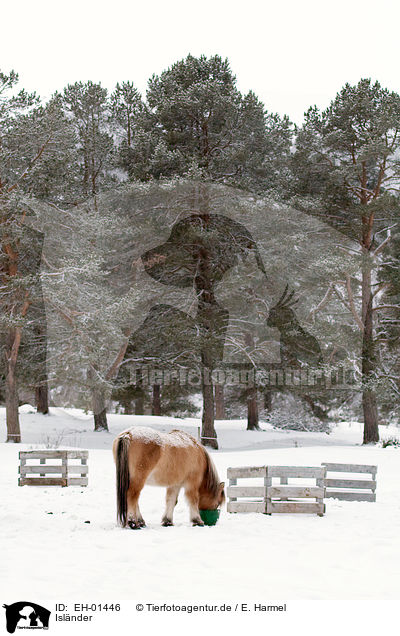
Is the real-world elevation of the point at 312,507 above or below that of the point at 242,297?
below

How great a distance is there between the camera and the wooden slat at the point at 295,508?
8.64 m

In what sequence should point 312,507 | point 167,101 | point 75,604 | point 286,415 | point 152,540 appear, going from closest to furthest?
point 75,604 → point 152,540 → point 312,507 → point 167,101 → point 286,415

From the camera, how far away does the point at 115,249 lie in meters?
22.1

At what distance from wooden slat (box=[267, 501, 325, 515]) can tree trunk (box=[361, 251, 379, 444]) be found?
12.6 m

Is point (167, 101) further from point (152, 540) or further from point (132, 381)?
point (152, 540)

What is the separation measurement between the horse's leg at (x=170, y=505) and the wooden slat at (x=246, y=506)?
1.30 metres

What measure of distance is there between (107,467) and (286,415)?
1644 cm

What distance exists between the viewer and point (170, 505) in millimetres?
7695

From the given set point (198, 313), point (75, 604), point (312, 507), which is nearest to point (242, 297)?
point (198, 313)

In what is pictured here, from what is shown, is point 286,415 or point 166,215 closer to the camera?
point 166,215

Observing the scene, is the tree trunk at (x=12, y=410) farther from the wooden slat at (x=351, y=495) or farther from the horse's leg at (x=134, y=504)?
the horse's leg at (x=134, y=504)

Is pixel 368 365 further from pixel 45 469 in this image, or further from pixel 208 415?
pixel 45 469

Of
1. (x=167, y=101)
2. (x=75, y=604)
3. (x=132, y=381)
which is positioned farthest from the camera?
(x=132, y=381)

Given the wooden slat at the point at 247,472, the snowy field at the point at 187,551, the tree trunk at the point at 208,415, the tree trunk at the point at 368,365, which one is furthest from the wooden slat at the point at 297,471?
the tree trunk at the point at 208,415
